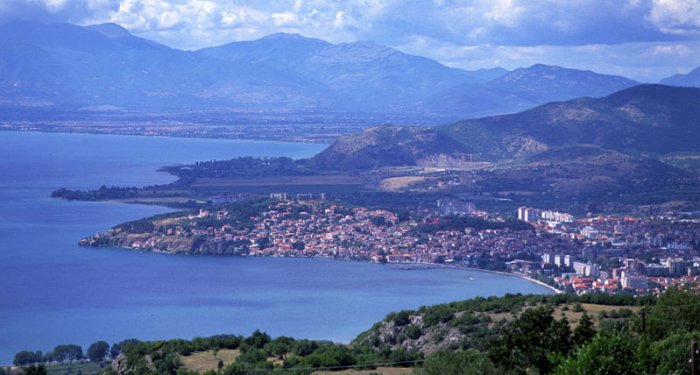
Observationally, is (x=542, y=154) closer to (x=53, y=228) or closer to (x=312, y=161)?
(x=312, y=161)

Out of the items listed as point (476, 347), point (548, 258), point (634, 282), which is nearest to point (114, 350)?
point (476, 347)

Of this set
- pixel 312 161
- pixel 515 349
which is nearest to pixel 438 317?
pixel 515 349

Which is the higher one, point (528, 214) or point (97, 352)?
point (528, 214)

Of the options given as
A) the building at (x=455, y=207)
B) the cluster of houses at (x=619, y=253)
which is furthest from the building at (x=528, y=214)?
the building at (x=455, y=207)

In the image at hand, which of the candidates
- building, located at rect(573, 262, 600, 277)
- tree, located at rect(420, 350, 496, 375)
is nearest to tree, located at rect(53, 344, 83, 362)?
tree, located at rect(420, 350, 496, 375)

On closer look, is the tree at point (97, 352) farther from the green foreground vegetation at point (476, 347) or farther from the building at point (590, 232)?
the building at point (590, 232)

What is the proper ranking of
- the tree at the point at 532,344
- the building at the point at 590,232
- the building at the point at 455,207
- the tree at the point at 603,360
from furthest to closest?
the building at the point at 455,207 → the building at the point at 590,232 → the tree at the point at 532,344 → the tree at the point at 603,360

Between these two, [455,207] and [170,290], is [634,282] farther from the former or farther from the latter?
[455,207]
